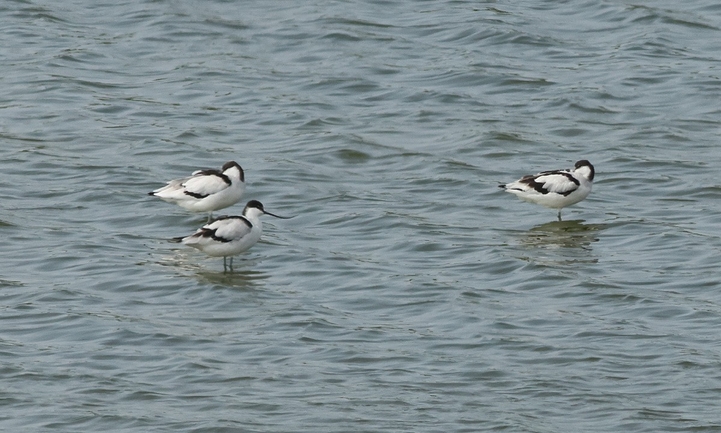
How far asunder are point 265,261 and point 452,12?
39.0ft

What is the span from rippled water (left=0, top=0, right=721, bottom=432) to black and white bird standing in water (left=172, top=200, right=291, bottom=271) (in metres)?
0.30

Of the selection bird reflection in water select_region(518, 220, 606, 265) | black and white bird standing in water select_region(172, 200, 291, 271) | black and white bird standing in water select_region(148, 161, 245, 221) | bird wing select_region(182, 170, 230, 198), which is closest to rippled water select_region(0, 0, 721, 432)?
bird reflection in water select_region(518, 220, 606, 265)

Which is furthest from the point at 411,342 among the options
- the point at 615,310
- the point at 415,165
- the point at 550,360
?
the point at 415,165

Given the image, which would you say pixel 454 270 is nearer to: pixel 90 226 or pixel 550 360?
pixel 550 360

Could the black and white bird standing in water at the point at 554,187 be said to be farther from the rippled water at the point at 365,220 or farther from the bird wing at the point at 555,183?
the rippled water at the point at 365,220

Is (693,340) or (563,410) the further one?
(693,340)

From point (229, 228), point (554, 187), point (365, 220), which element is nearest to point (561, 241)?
point (554, 187)

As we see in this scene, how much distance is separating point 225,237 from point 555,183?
14.3 ft

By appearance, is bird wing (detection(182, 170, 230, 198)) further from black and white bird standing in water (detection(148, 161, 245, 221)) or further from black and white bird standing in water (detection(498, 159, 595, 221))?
black and white bird standing in water (detection(498, 159, 595, 221))

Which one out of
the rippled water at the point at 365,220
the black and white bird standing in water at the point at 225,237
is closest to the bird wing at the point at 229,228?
the black and white bird standing in water at the point at 225,237

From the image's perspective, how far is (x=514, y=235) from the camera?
17.9 meters

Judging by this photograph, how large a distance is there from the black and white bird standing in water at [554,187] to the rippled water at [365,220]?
0.40m

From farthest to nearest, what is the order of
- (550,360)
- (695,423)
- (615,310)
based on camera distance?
(615,310) < (550,360) < (695,423)

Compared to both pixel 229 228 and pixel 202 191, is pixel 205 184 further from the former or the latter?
pixel 229 228
